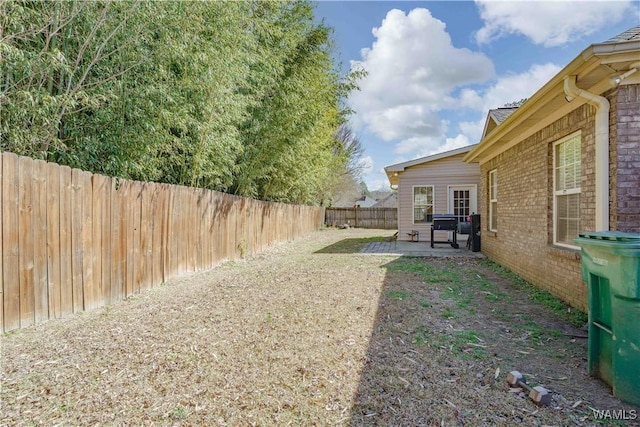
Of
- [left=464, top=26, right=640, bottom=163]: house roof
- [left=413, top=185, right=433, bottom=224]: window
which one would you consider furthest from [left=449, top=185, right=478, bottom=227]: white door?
[left=464, top=26, right=640, bottom=163]: house roof

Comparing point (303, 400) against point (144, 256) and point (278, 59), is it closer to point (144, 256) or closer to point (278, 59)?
point (144, 256)

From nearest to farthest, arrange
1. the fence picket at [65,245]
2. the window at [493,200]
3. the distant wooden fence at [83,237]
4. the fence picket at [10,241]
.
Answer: the fence picket at [10,241], the distant wooden fence at [83,237], the fence picket at [65,245], the window at [493,200]

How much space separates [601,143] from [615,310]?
2.20m

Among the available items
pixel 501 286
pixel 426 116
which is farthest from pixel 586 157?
pixel 426 116

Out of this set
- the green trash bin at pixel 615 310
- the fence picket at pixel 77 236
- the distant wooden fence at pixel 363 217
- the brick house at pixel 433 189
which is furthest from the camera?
the distant wooden fence at pixel 363 217

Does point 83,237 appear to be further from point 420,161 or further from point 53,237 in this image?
point 420,161

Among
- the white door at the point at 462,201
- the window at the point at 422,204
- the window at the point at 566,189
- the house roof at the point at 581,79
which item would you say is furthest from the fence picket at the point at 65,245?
the white door at the point at 462,201

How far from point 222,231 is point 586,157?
696 centimetres

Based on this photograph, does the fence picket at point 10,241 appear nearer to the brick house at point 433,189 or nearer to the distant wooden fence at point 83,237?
the distant wooden fence at point 83,237

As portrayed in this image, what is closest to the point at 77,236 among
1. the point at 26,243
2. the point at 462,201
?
the point at 26,243

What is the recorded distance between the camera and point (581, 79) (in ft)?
11.5

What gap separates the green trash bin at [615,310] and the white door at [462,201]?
385 inches

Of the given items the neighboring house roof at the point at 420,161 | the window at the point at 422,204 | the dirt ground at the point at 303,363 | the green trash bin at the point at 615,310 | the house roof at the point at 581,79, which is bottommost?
the dirt ground at the point at 303,363

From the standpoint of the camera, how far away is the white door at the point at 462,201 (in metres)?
11.9
